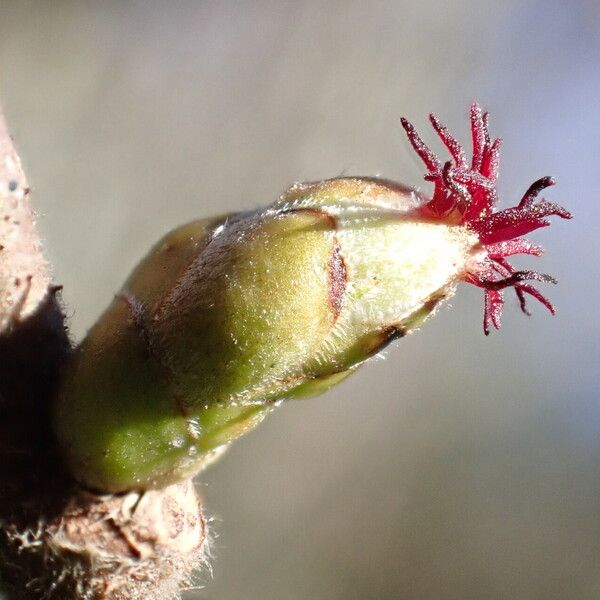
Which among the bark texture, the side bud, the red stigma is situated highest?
the red stigma

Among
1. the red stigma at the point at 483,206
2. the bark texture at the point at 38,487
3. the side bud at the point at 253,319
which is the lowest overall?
the bark texture at the point at 38,487

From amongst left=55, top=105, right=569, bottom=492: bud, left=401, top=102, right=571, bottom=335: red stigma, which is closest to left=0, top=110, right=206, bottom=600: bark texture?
left=55, top=105, right=569, bottom=492: bud

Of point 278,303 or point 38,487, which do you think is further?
point 38,487

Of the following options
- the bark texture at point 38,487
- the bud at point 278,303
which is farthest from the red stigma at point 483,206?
the bark texture at point 38,487

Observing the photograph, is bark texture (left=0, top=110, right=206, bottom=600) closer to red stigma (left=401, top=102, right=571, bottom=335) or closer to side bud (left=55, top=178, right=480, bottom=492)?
side bud (left=55, top=178, right=480, bottom=492)

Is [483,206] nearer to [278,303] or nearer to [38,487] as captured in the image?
[278,303]

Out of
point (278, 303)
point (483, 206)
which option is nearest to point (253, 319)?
point (278, 303)

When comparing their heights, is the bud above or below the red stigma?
below

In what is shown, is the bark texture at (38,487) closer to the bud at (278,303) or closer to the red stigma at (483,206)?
the bud at (278,303)
